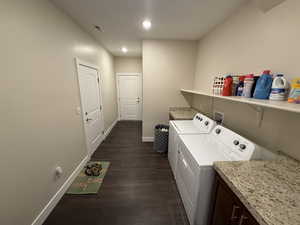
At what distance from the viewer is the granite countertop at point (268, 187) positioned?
1.97ft

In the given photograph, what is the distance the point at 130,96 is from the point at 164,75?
2392mm

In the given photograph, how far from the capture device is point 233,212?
2.70 ft

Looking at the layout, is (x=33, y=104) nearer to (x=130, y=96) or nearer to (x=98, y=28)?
(x=98, y=28)

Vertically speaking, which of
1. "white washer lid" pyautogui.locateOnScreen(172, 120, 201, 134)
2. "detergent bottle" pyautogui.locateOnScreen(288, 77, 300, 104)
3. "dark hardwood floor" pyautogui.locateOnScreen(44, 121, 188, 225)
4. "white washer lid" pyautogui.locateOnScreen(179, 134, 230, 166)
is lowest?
"dark hardwood floor" pyautogui.locateOnScreen(44, 121, 188, 225)

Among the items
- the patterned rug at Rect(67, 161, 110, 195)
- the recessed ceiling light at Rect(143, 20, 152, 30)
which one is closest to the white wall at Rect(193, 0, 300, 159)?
the recessed ceiling light at Rect(143, 20, 152, 30)

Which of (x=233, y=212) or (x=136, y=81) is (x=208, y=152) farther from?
(x=136, y=81)

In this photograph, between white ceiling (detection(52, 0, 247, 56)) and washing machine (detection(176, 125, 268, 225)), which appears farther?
white ceiling (detection(52, 0, 247, 56))

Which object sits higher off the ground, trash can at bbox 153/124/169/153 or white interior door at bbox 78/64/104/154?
white interior door at bbox 78/64/104/154

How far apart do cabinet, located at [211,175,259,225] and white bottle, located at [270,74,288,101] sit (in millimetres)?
832

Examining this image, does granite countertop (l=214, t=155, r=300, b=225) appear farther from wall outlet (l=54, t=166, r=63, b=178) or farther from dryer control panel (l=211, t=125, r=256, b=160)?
wall outlet (l=54, t=166, r=63, b=178)

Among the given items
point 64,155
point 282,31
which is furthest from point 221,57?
point 64,155

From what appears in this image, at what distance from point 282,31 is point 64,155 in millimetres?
2962

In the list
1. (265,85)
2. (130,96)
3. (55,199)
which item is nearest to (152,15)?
(265,85)

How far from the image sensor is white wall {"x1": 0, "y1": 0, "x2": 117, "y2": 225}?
107 cm
